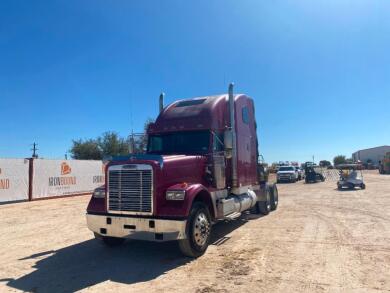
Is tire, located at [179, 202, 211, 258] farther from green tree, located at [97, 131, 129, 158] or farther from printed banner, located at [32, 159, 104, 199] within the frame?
green tree, located at [97, 131, 129, 158]

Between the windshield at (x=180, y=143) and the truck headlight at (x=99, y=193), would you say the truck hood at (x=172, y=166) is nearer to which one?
the windshield at (x=180, y=143)

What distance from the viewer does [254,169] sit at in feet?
38.8

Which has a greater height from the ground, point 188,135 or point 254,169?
point 188,135

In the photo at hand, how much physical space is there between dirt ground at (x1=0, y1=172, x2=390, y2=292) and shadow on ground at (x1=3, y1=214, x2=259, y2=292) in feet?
0.05

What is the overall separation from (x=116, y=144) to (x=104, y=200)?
51.9 m

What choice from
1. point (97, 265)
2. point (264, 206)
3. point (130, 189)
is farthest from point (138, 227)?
point (264, 206)

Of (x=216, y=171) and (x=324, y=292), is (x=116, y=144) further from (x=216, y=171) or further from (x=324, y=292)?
(x=324, y=292)

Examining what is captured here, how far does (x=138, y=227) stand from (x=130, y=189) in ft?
2.50

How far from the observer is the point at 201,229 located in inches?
284

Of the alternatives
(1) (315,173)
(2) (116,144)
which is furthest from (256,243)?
(2) (116,144)

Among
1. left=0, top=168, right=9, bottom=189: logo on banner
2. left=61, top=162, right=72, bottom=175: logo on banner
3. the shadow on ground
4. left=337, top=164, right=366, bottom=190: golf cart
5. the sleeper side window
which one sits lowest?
the shadow on ground

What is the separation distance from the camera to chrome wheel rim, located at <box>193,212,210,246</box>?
7012 mm

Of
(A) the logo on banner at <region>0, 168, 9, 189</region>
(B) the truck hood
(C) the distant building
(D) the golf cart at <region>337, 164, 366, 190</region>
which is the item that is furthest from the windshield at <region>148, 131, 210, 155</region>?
(C) the distant building

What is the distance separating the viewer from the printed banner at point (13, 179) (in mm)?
18625
